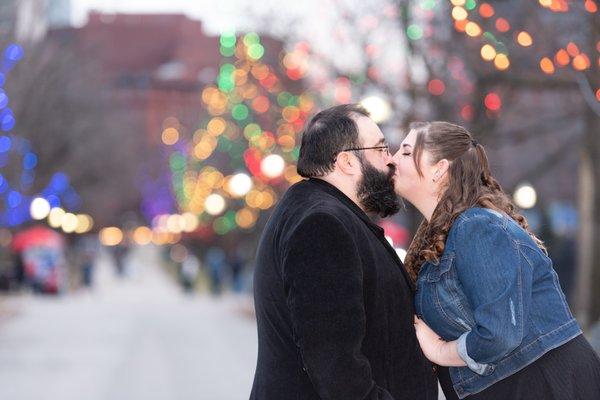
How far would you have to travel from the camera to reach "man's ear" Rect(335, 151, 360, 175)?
13.7 ft

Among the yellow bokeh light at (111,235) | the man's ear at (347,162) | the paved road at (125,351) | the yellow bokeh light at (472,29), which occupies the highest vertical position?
the yellow bokeh light at (472,29)

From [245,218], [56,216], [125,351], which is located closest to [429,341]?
[125,351]

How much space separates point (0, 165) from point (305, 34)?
1331cm

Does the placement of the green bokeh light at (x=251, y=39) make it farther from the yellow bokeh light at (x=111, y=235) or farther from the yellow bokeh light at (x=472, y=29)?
the yellow bokeh light at (x=111, y=235)

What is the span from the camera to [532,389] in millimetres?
4113

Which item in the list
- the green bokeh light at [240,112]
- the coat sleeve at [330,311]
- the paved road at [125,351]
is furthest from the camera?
the green bokeh light at [240,112]

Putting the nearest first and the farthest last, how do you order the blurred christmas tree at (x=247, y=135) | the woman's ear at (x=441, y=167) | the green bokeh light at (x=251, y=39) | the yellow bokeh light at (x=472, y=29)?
the woman's ear at (x=441, y=167) < the yellow bokeh light at (x=472, y=29) < the green bokeh light at (x=251, y=39) < the blurred christmas tree at (x=247, y=135)

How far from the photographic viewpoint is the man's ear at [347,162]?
165 inches

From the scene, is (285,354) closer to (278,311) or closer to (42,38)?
(278,311)

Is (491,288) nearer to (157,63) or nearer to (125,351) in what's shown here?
(125,351)

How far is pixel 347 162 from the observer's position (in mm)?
4203

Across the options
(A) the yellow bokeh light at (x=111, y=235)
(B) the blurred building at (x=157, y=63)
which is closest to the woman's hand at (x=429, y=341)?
(A) the yellow bokeh light at (x=111, y=235)

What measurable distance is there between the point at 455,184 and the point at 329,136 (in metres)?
0.48

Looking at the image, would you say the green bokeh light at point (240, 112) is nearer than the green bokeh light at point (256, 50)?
No
